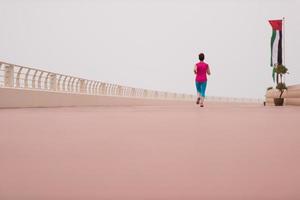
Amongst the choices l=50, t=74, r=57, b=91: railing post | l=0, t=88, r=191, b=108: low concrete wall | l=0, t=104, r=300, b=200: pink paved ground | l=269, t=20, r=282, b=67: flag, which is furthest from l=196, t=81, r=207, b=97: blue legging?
l=0, t=104, r=300, b=200: pink paved ground

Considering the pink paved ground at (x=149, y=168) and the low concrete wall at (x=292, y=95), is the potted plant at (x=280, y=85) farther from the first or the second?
the pink paved ground at (x=149, y=168)

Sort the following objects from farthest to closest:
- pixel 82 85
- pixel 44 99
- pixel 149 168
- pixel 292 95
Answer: pixel 292 95 → pixel 82 85 → pixel 44 99 → pixel 149 168

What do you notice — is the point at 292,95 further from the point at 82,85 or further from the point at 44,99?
the point at 44,99

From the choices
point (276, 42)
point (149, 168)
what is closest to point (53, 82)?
point (276, 42)

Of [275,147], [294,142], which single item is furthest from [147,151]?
[294,142]

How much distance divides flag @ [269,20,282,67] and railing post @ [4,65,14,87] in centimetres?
1400

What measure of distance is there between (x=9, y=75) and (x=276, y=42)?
14.4m

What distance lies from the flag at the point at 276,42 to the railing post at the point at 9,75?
13997mm

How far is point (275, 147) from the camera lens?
335 cm

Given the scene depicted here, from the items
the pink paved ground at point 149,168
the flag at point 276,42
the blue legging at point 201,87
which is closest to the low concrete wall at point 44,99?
the blue legging at point 201,87

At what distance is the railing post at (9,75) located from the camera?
1201cm

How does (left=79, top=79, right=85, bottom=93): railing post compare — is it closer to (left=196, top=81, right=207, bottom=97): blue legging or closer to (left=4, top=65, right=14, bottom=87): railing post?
(left=196, top=81, right=207, bottom=97): blue legging

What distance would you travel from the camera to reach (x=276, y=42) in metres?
22.8

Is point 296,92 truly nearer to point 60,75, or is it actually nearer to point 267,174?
point 60,75
